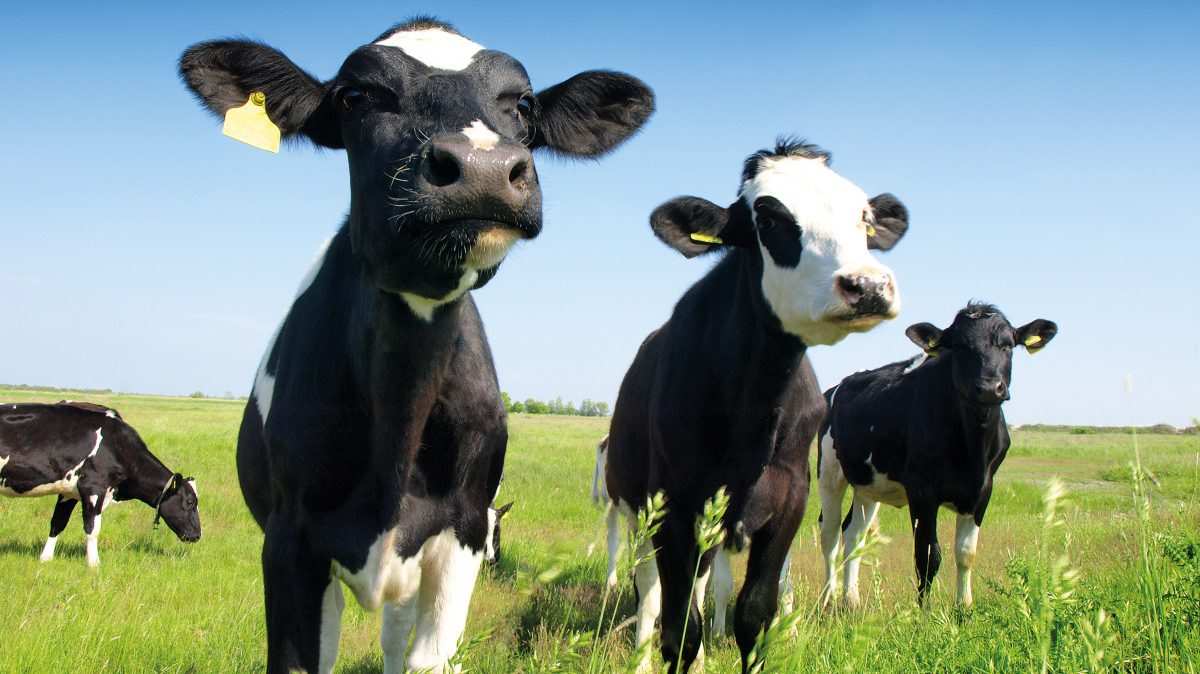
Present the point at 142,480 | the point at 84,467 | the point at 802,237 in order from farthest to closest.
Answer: the point at 142,480, the point at 84,467, the point at 802,237

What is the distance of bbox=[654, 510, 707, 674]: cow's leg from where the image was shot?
5.12 m

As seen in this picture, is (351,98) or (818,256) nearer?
(351,98)

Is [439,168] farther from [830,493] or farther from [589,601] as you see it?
[830,493]

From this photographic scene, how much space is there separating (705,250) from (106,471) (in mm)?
10865

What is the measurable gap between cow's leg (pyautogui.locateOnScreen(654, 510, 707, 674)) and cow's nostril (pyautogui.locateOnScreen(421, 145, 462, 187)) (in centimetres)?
287

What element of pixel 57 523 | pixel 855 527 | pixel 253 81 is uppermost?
pixel 253 81

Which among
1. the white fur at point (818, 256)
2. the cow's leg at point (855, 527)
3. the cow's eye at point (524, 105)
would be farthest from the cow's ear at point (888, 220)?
A: the cow's leg at point (855, 527)

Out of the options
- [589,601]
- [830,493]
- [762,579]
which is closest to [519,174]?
[762,579]

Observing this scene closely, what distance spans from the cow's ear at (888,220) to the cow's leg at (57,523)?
34.5 feet

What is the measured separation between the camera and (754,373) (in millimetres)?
5355

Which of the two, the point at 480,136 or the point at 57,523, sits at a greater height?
the point at 480,136

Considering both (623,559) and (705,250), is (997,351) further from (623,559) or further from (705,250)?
(623,559)

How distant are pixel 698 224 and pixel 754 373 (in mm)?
1122

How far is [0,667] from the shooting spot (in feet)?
16.9
